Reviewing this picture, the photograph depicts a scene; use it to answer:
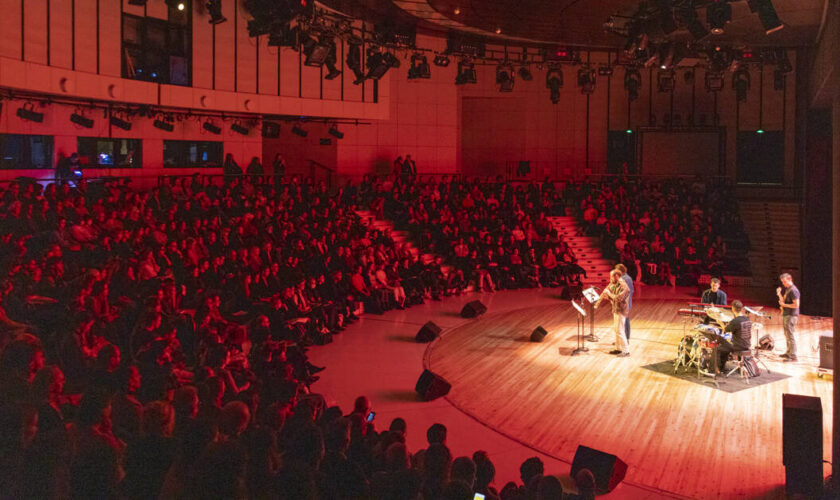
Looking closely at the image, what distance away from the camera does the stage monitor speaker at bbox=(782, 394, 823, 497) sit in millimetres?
6945

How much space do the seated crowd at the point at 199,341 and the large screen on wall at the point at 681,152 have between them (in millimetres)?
9582

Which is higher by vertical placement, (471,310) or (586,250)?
(586,250)

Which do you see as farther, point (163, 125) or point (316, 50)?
point (163, 125)

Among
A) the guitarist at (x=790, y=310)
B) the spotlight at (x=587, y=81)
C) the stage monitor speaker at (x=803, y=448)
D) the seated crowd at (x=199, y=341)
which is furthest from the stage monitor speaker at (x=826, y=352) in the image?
the spotlight at (x=587, y=81)

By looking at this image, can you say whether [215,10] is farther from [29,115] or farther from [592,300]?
[592,300]

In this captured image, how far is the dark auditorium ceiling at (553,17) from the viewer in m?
16.8

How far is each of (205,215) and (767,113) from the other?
2069 cm

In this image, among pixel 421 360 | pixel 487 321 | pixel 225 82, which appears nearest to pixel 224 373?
pixel 421 360

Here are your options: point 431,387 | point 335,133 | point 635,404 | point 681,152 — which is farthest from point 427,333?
point 681,152

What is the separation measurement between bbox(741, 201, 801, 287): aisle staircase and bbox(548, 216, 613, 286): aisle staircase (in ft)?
13.9

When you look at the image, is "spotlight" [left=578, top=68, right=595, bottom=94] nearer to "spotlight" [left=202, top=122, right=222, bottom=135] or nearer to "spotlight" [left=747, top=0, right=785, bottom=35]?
"spotlight" [left=747, top=0, right=785, bottom=35]

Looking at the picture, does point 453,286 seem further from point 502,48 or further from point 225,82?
point 502,48

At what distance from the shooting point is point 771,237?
76.0ft

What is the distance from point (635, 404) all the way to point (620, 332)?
8.68ft
